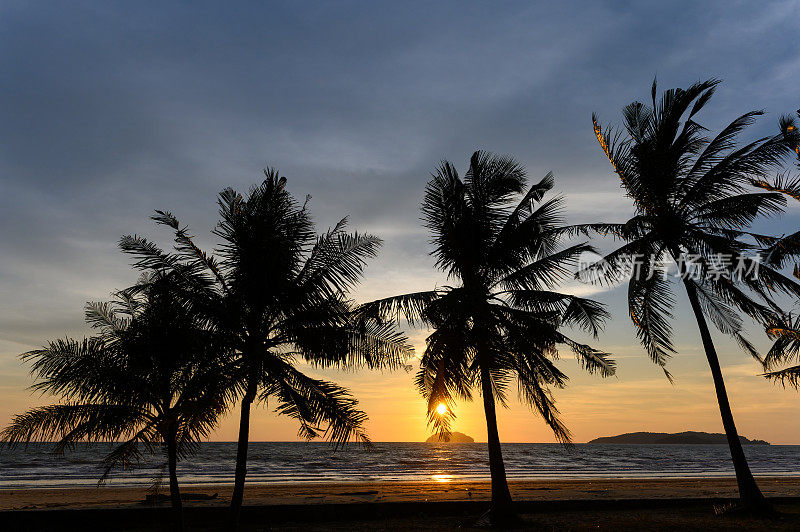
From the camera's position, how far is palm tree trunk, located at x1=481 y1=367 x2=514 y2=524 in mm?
13844

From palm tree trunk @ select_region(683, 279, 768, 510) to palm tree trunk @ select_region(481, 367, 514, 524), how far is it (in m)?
5.77

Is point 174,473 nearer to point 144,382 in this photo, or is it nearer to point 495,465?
point 144,382

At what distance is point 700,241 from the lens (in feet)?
49.6

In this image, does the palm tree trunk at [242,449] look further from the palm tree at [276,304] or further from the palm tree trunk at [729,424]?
the palm tree trunk at [729,424]

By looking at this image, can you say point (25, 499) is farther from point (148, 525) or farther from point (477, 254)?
point (477, 254)

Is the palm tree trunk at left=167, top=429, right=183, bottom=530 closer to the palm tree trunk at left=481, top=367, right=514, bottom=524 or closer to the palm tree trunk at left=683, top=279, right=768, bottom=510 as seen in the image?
the palm tree trunk at left=481, top=367, right=514, bottom=524

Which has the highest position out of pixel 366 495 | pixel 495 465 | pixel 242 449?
pixel 242 449

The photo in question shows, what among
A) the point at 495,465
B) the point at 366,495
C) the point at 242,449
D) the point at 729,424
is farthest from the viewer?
the point at 366,495

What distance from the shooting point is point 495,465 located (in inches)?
555

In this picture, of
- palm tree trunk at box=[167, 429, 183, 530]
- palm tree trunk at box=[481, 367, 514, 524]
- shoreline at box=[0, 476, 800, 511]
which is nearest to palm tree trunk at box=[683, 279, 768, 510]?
shoreline at box=[0, 476, 800, 511]

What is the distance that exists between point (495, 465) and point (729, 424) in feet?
21.6

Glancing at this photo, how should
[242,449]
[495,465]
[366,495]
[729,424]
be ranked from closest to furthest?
[242,449]
[495,465]
[729,424]
[366,495]

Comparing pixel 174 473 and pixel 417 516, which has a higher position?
pixel 174 473

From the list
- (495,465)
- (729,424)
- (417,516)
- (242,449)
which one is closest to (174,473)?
(242,449)
